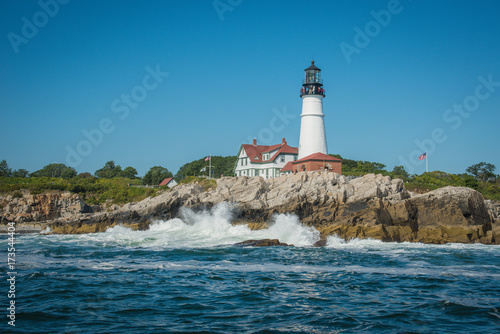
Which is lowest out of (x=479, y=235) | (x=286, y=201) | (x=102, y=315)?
(x=102, y=315)

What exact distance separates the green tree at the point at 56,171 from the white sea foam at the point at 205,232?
44.9 metres

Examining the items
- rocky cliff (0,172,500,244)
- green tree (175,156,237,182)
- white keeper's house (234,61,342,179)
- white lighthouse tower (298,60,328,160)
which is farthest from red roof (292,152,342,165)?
green tree (175,156,237,182)

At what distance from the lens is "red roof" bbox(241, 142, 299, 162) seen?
144 feet

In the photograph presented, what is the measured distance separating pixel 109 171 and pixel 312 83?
49892 millimetres

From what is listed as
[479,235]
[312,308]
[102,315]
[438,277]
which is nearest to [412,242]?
[479,235]

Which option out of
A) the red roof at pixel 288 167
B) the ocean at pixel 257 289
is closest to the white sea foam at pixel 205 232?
the ocean at pixel 257 289

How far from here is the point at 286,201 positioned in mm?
27797

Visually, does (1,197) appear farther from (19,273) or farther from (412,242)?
(412,242)

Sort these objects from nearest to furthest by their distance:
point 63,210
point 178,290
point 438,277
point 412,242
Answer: point 178,290 < point 438,277 < point 412,242 < point 63,210

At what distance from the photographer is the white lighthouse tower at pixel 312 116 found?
38.7m

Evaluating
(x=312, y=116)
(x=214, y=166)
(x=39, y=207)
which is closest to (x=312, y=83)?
(x=312, y=116)

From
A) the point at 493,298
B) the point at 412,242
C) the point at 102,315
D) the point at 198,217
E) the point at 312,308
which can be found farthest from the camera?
the point at 198,217

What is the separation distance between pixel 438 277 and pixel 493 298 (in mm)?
2527

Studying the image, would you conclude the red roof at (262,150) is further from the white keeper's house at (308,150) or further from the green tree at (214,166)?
the green tree at (214,166)
